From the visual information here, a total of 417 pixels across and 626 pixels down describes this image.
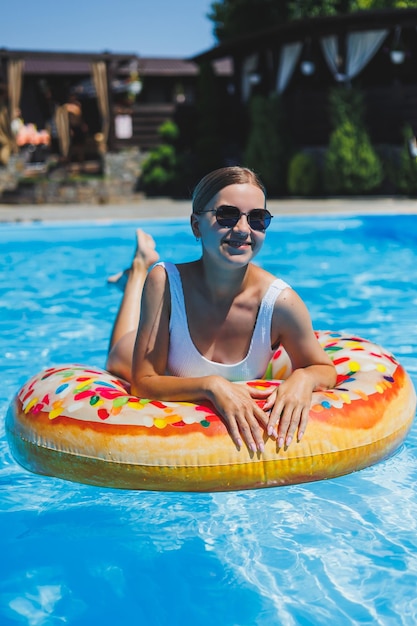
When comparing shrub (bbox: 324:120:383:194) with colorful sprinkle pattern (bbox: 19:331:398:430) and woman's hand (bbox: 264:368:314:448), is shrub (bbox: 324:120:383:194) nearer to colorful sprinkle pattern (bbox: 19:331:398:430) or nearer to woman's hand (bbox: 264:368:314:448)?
colorful sprinkle pattern (bbox: 19:331:398:430)

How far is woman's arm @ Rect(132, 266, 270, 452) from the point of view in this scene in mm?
2934

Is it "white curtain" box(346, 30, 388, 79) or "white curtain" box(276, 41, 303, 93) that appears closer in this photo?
"white curtain" box(346, 30, 388, 79)

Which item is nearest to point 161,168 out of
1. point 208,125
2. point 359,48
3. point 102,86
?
point 208,125

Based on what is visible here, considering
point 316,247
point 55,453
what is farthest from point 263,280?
point 316,247

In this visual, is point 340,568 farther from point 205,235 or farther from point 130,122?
point 130,122

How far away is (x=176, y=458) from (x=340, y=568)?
29.7 inches

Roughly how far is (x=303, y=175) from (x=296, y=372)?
1424 centimetres

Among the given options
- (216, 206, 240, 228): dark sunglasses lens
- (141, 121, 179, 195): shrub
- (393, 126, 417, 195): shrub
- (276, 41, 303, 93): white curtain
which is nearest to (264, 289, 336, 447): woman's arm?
(216, 206, 240, 228): dark sunglasses lens

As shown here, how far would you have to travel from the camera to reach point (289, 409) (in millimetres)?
2973

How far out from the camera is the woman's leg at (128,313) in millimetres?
3863

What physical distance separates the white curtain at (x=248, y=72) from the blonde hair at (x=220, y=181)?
1780 centimetres

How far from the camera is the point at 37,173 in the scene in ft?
64.8

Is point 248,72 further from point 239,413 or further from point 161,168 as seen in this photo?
point 239,413

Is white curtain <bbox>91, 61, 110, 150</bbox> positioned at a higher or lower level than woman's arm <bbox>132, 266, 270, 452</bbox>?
higher
